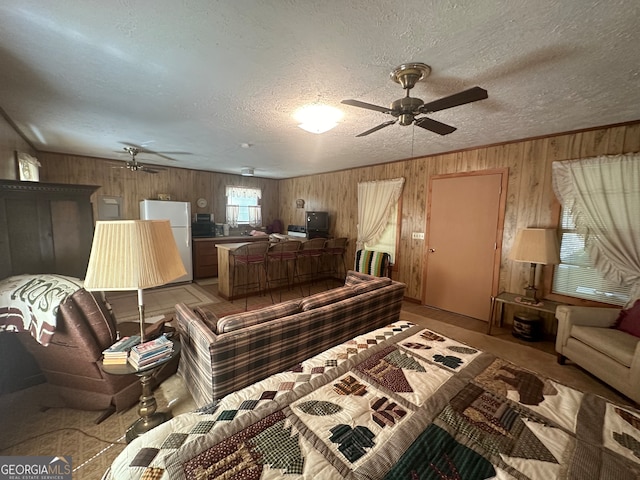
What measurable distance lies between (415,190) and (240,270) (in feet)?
11.0

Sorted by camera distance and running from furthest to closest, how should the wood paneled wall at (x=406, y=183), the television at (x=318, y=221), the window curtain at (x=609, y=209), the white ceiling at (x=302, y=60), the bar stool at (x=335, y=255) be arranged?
the television at (x=318, y=221)
the bar stool at (x=335, y=255)
the wood paneled wall at (x=406, y=183)
the window curtain at (x=609, y=209)
the white ceiling at (x=302, y=60)

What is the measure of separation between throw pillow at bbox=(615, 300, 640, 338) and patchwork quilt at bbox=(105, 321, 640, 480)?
1.88 metres

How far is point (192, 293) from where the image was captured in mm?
4684

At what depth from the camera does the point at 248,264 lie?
437cm

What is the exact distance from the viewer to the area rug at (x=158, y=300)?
145 inches

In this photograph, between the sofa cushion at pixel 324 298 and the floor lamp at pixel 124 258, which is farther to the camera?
the sofa cushion at pixel 324 298

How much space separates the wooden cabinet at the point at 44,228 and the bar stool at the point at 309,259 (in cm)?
298

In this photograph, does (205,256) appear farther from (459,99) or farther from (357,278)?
(459,99)

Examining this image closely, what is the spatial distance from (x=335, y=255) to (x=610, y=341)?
13.6 ft

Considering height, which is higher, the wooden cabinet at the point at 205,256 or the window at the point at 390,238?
the window at the point at 390,238

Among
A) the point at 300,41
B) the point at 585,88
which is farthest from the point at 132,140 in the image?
the point at 585,88

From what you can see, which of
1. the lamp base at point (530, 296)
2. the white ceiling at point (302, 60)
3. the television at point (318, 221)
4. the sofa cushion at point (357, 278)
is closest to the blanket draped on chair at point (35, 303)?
the white ceiling at point (302, 60)

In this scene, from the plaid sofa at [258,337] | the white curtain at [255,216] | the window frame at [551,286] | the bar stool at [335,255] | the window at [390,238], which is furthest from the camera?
the white curtain at [255,216]

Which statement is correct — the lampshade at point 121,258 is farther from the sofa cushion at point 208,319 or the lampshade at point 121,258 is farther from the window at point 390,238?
the window at point 390,238
